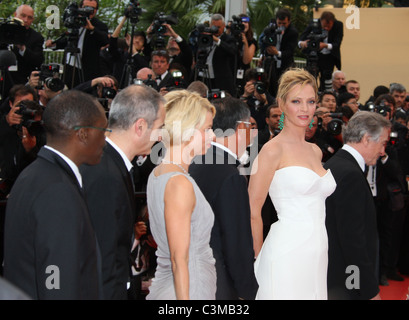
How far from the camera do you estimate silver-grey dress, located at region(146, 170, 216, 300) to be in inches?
98.0

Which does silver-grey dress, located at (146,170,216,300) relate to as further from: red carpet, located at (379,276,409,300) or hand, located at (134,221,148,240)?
red carpet, located at (379,276,409,300)

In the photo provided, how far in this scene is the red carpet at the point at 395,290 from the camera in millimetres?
5457

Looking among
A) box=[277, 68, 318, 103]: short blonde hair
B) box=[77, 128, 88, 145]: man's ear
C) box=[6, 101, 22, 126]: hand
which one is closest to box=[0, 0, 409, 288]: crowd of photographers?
box=[6, 101, 22, 126]: hand

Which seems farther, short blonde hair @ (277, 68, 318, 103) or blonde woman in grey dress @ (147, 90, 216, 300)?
short blonde hair @ (277, 68, 318, 103)

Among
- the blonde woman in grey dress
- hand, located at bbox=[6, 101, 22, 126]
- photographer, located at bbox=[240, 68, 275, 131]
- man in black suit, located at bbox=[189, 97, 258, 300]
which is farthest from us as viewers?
photographer, located at bbox=[240, 68, 275, 131]

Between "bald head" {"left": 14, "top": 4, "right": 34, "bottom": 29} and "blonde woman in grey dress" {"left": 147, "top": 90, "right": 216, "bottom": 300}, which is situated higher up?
"bald head" {"left": 14, "top": 4, "right": 34, "bottom": 29}

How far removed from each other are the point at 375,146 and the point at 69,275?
6.61ft

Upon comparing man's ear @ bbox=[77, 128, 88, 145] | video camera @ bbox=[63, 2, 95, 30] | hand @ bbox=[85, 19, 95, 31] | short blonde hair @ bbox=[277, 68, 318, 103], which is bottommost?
man's ear @ bbox=[77, 128, 88, 145]

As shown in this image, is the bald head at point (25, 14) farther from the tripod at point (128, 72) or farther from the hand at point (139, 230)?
the hand at point (139, 230)

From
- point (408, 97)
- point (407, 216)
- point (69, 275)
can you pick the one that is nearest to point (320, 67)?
point (408, 97)

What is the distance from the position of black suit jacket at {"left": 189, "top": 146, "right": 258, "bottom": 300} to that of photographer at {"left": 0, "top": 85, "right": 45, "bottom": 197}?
81.0 inches

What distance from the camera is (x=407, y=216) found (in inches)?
254
